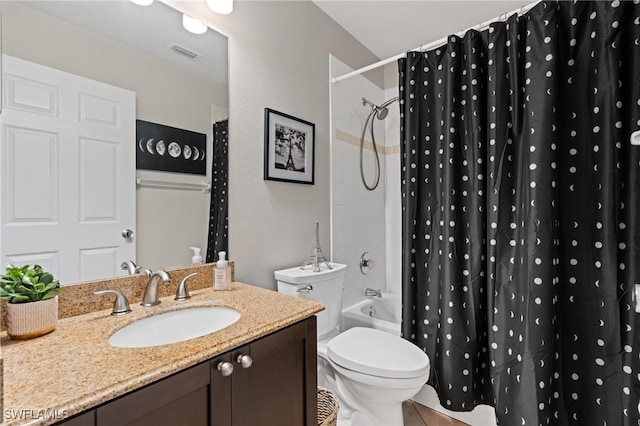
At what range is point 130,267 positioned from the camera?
113 cm

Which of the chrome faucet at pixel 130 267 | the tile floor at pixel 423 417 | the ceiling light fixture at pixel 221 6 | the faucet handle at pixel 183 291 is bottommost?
the tile floor at pixel 423 417

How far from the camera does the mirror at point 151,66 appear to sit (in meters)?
0.96

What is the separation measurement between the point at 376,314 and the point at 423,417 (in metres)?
0.78

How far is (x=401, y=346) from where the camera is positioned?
1565 mm

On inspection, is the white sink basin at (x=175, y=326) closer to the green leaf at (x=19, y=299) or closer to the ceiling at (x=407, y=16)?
the green leaf at (x=19, y=299)

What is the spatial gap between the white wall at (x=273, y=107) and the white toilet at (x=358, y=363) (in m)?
0.19

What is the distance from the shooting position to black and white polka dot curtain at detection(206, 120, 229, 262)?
1398 millimetres

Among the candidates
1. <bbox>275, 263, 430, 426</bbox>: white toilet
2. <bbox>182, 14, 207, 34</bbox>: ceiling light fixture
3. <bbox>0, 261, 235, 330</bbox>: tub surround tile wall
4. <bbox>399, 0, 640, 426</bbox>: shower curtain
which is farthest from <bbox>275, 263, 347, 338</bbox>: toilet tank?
<bbox>182, 14, 207, 34</bbox>: ceiling light fixture

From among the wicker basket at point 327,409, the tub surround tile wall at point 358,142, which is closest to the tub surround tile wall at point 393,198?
the tub surround tile wall at point 358,142

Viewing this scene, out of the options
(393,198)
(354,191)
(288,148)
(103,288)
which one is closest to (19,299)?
(103,288)

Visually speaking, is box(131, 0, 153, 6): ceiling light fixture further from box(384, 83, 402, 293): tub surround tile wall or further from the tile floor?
the tile floor

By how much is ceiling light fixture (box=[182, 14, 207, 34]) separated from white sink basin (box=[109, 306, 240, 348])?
1169mm

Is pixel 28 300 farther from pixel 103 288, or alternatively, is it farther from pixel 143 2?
pixel 143 2

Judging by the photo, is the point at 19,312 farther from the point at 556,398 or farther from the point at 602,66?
the point at 602,66
